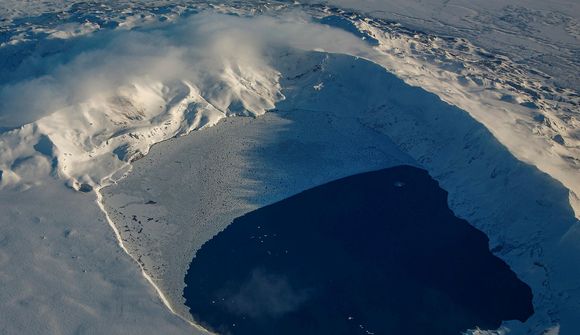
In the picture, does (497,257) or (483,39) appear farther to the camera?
(483,39)

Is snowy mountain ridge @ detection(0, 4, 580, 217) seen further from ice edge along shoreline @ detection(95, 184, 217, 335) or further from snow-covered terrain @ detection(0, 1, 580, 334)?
ice edge along shoreline @ detection(95, 184, 217, 335)

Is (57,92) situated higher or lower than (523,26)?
lower

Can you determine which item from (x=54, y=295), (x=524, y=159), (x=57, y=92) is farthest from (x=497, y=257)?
(x=57, y=92)

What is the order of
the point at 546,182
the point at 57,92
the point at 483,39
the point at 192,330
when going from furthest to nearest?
the point at 483,39
the point at 57,92
the point at 546,182
the point at 192,330

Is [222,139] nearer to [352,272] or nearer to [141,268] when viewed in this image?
[141,268]

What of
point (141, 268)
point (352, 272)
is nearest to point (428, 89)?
point (352, 272)

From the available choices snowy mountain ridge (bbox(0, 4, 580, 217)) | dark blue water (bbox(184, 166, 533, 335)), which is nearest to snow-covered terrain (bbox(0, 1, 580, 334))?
snowy mountain ridge (bbox(0, 4, 580, 217))

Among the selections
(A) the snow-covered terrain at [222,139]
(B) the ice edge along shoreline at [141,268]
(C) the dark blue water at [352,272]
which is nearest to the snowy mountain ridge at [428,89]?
(A) the snow-covered terrain at [222,139]

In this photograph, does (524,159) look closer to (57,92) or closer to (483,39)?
(483,39)
